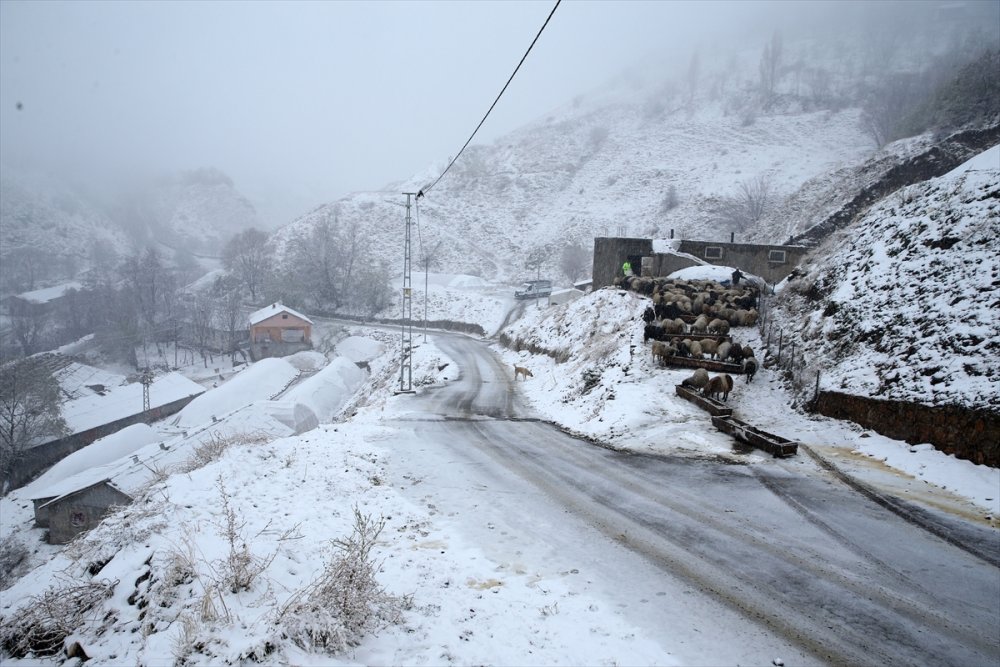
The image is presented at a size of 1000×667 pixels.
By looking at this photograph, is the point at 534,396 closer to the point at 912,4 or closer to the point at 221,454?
the point at 221,454

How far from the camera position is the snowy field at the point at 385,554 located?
15.6ft

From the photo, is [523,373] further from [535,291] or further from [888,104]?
[888,104]

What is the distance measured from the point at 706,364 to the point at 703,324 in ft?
9.32

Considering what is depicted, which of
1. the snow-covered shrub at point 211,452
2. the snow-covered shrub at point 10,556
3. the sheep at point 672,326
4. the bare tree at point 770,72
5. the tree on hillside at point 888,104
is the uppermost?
the bare tree at point 770,72

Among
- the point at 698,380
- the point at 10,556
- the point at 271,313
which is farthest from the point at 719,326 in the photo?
the point at 271,313

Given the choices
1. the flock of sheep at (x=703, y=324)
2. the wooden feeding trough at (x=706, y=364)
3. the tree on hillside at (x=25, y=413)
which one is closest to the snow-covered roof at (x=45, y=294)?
the tree on hillside at (x=25, y=413)

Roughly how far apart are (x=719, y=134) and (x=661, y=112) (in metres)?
23.6

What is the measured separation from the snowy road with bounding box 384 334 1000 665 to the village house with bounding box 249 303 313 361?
50.9 m

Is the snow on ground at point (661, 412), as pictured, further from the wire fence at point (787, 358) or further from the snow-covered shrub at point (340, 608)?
the snow-covered shrub at point (340, 608)

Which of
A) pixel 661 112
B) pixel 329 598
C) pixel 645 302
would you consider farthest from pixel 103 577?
pixel 661 112

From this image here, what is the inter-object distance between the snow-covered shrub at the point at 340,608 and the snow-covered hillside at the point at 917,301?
12149 mm

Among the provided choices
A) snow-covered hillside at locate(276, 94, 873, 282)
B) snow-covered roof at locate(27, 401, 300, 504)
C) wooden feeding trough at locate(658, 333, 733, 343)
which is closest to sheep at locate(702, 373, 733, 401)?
wooden feeding trough at locate(658, 333, 733, 343)

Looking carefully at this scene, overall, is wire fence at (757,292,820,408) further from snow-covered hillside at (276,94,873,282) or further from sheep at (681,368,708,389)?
snow-covered hillside at (276,94,873,282)

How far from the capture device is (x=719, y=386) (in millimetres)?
14719
